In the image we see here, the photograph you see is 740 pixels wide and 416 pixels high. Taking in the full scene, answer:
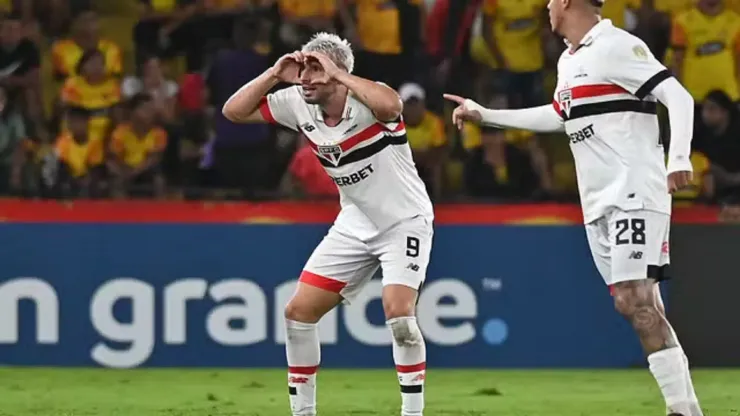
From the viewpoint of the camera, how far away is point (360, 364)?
14.0m

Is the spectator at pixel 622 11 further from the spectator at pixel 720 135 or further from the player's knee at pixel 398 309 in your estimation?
the player's knee at pixel 398 309

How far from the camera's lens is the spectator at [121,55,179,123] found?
49.6 feet

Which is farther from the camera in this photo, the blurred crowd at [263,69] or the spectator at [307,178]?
the blurred crowd at [263,69]

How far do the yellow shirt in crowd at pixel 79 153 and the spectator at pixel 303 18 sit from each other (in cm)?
205

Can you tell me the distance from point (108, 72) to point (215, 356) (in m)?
3.02

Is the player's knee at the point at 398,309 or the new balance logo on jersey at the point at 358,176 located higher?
the new balance logo on jersey at the point at 358,176

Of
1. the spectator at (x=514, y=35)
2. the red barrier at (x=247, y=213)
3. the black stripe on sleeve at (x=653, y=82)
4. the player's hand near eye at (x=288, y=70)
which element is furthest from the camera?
the spectator at (x=514, y=35)

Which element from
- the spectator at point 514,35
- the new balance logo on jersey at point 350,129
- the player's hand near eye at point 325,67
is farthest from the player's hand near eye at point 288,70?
the spectator at point 514,35

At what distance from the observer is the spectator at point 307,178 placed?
14164 millimetres

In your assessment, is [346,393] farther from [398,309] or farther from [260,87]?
[260,87]

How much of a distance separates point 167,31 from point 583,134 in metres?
7.75

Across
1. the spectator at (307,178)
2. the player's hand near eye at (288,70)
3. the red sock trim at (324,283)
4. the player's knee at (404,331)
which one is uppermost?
the player's hand near eye at (288,70)

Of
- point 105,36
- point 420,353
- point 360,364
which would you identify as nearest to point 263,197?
point 360,364

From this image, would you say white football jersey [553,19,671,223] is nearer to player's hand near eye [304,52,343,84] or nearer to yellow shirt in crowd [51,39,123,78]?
player's hand near eye [304,52,343,84]
